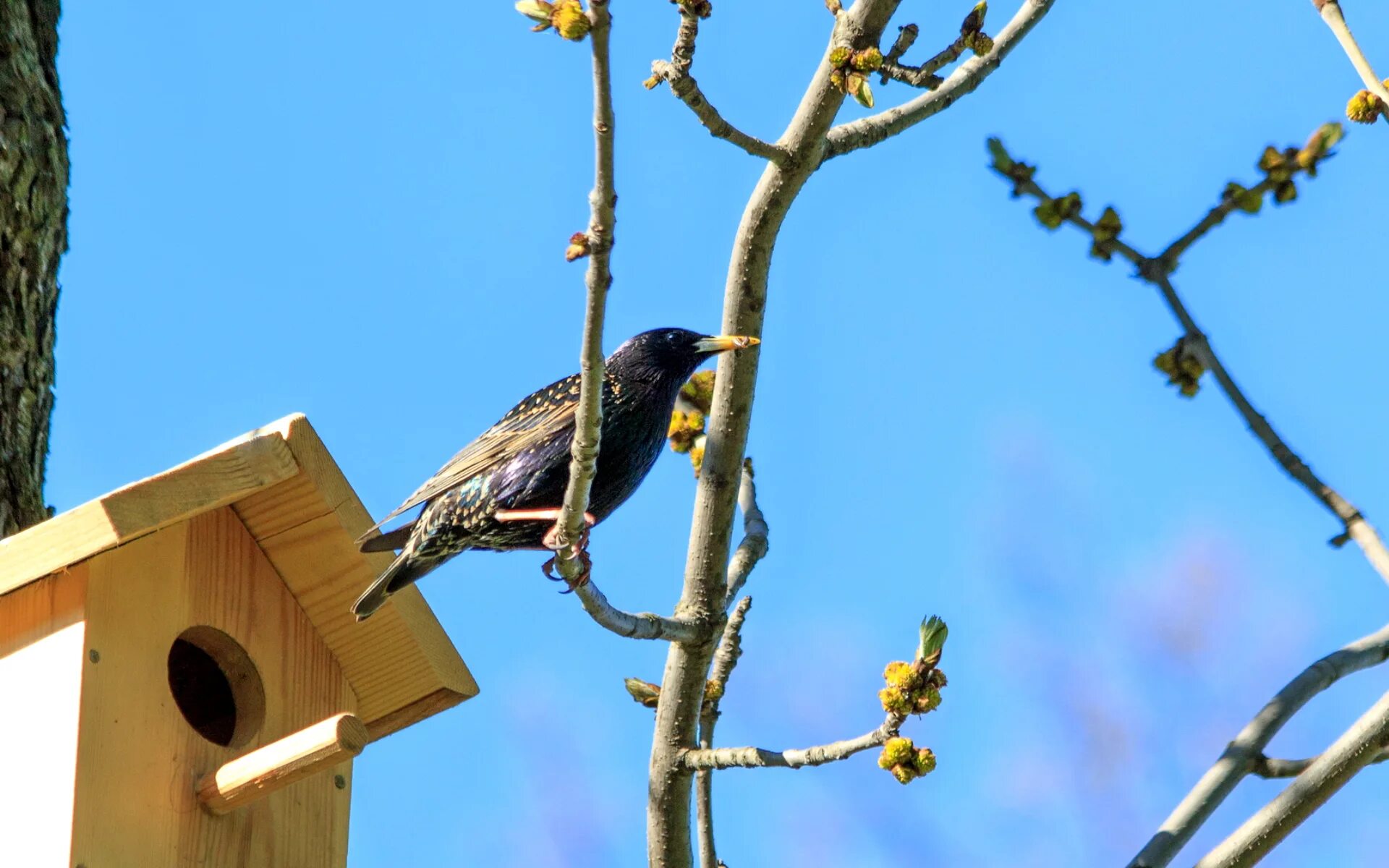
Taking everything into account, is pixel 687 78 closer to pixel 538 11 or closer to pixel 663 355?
pixel 538 11

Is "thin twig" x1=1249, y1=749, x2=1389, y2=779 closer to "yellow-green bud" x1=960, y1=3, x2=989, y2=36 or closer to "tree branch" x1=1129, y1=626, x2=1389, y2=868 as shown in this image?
"tree branch" x1=1129, y1=626, x2=1389, y2=868

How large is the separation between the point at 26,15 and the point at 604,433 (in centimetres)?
167

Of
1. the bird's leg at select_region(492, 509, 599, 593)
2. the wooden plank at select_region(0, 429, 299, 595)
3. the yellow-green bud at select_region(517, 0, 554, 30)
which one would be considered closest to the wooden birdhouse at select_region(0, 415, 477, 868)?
the wooden plank at select_region(0, 429, 299, 595)

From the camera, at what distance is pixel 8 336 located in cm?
381

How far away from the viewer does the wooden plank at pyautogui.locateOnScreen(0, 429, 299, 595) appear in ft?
9.57

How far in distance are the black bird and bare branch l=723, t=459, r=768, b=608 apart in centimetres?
36

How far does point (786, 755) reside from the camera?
2996 millimetres

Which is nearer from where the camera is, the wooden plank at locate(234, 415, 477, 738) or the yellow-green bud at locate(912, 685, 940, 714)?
the yellow-green bud at locate(912, 685, 940, 714)

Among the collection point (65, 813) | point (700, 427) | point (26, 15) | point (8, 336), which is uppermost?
point (26, 15)

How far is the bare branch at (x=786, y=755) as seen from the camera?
277cm

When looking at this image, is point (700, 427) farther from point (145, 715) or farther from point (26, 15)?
point (26, 15)

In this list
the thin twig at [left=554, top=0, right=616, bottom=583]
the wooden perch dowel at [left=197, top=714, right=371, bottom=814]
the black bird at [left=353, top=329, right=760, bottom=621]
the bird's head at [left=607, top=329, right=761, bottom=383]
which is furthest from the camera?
the bird's head at [left=607, top=329, right=761, bottom=383]

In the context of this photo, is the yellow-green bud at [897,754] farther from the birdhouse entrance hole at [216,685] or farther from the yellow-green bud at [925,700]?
the birdhouse entrance hole at [216,685]

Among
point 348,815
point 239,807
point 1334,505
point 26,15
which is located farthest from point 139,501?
point 1334,505
